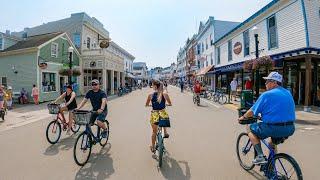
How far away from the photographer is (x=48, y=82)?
23844 mm

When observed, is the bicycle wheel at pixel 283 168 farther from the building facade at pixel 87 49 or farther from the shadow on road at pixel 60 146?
the building facade at pixel 87 49

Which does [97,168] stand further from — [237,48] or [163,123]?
[237,48]

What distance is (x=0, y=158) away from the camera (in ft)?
20.6

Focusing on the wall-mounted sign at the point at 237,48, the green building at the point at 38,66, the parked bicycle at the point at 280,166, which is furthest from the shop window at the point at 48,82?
the parked bicycle at the point at 280,166

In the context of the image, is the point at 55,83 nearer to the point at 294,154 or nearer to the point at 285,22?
the point at 285,22

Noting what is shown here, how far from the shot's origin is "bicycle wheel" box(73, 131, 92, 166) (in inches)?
220

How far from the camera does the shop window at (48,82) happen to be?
75.1ft

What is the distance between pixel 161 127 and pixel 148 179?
1.26 m

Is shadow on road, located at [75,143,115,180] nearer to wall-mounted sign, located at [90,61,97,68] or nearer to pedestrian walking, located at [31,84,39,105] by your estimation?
pedestrian walking, located at [31,84,39,105]

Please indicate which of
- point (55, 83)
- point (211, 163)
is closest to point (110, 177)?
point (211, 163)

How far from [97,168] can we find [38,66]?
18763 millimetres

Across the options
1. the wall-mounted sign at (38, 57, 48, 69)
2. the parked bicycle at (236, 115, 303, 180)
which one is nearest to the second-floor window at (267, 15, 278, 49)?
the parked bicycle at (236, 115, 303, 180)

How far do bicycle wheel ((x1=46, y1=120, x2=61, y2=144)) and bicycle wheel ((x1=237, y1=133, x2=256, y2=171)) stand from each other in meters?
5.05

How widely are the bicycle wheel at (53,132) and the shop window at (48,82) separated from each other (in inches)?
634
